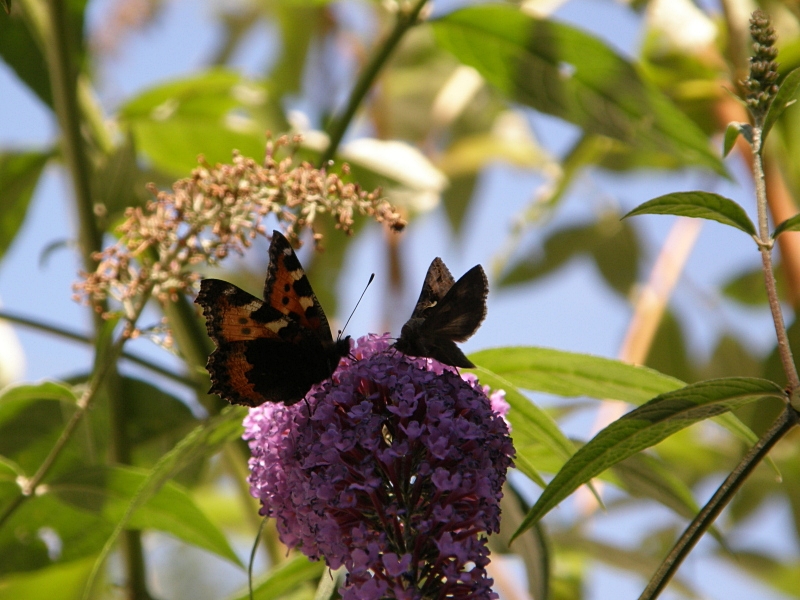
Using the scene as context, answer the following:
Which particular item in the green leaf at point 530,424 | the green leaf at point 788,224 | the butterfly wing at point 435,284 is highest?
the butterfly wing at point 435,284

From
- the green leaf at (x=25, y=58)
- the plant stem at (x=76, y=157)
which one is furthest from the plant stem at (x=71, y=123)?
the green leaf at (x=25, y=58)

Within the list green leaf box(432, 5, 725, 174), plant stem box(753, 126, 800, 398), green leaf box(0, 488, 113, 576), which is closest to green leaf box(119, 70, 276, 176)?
green leaf box(432, 5, 725, 174)

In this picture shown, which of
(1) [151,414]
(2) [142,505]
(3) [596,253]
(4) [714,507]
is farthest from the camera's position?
(3) [596,253]

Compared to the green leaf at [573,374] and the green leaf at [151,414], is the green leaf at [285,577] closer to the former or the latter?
the green leaf at [573,374]

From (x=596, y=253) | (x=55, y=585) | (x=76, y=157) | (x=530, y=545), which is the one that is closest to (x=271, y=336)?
(x=530, y=545)

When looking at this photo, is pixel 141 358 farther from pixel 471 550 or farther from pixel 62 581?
pixel 471 550

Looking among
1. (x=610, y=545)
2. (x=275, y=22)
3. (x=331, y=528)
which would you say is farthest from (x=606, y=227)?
(x=331, y=528)

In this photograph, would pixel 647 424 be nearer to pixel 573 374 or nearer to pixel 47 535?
pixel 573 374
